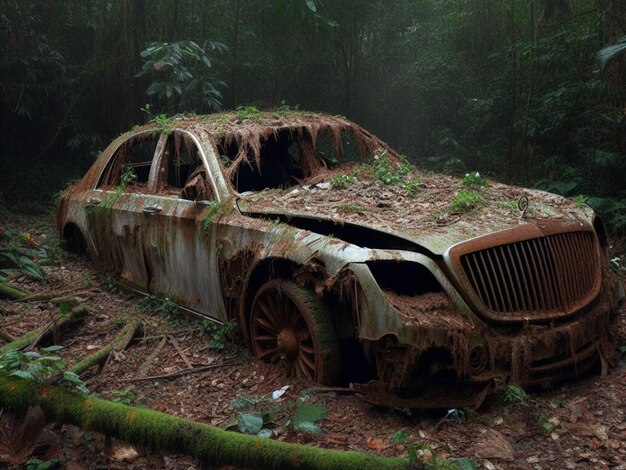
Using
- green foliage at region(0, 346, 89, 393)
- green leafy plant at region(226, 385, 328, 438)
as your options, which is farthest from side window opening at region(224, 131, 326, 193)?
green foliage at region(0, 346, 89, 393)

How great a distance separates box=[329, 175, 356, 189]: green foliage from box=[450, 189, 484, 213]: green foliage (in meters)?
0.90

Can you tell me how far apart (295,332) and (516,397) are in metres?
1.38

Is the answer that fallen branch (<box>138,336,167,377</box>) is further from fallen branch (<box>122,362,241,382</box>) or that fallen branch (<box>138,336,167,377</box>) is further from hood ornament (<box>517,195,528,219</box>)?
hood ornament (<box>517,195,528,219</box>)

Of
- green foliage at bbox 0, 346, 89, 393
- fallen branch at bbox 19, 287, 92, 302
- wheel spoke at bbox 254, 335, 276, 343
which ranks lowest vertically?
fallen branch at bbox 19, 287, 92, 302

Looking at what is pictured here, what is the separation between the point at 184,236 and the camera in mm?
5051

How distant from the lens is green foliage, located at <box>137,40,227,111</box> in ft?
32.0

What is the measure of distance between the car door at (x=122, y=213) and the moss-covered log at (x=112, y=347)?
68 cm

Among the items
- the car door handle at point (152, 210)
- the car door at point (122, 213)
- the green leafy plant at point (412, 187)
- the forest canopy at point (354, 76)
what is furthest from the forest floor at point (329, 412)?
the forest canopy at point (354, 76)

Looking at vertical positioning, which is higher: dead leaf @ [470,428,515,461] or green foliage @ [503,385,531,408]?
green foliage @ [503,385,531,408]

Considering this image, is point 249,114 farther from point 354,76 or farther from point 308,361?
point 354,76

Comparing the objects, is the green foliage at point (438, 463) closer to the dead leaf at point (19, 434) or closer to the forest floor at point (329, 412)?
the forest floor at point (329, 412)

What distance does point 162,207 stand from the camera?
17.4 feet

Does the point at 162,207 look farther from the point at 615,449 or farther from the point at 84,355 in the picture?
the point at 615,449

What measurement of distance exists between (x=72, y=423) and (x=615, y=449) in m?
2.66
